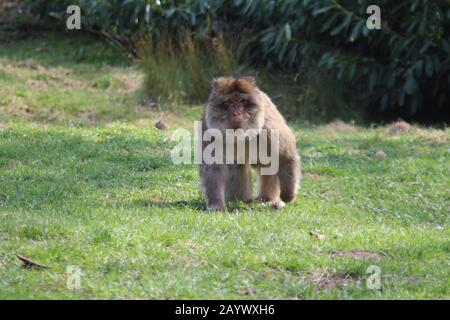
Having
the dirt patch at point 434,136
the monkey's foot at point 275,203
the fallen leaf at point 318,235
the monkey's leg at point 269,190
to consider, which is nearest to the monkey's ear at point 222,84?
the monkey's leg at point 269,190

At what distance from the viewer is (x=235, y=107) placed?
8.61 metres

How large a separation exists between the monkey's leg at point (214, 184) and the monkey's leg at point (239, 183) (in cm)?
33

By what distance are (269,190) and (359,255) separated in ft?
6.85

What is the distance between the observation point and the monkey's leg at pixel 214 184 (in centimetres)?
883

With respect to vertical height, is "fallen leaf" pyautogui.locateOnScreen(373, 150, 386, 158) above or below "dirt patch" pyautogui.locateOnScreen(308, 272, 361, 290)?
below

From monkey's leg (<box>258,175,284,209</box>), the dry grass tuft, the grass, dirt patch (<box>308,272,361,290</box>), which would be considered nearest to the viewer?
the grass

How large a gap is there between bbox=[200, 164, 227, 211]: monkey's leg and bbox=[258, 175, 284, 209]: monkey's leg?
71 centimetres

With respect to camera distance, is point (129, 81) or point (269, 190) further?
point (129, 81)

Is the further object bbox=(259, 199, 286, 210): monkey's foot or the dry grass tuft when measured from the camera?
the dry grass tuft

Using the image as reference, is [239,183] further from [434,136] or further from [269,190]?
[434,136]

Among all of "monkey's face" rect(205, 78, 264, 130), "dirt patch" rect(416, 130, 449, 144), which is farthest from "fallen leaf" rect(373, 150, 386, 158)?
"monkey's face" rect(205, 78, 264, 130)

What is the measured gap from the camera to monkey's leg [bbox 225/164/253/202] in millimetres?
9328

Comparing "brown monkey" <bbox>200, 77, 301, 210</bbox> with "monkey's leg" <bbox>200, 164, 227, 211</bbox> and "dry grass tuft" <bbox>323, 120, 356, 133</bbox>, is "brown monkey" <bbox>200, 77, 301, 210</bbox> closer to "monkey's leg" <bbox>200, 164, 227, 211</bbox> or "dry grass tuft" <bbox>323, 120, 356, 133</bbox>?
"monkey's leg" <bbox>200, 164, 227, 211</bbox>

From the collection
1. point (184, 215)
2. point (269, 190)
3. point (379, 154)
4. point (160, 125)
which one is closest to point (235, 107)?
point (184, 215)
